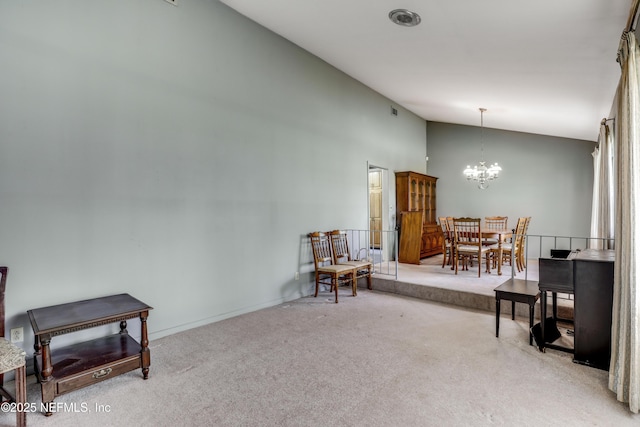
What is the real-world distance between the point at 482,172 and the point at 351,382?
18.7 ft

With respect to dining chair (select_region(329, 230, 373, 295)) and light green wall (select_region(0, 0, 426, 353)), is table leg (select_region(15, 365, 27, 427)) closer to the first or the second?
light green wall (select_region(0, 0, 426, 353))

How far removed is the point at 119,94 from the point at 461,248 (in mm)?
5030

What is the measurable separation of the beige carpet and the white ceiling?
2734 millimetres

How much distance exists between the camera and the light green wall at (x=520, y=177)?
6.82 m

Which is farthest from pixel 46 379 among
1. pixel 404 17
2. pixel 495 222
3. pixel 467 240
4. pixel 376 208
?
pixel 495 222

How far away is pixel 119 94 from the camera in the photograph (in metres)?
3.03

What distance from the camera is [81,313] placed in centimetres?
240

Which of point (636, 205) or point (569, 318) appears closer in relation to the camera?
point (636, 205)

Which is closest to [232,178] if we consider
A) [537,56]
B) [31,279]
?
[31,279]

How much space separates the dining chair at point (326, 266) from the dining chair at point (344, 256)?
0.29ft

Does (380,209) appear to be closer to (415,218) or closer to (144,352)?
(415,218)

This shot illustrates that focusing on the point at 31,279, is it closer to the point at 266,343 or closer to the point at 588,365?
the point at 266,343

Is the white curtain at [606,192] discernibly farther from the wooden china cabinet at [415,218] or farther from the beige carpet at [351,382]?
the wooden china cabinet at [415,218]

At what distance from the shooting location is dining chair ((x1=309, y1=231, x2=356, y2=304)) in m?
4.51
